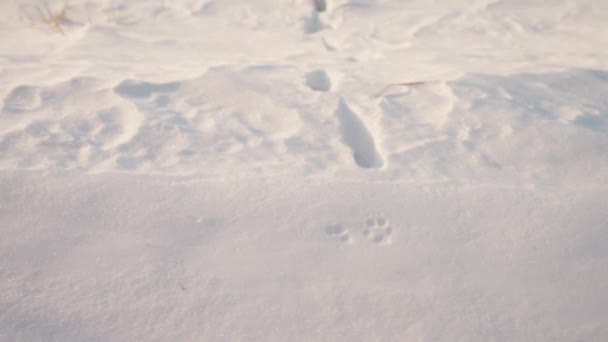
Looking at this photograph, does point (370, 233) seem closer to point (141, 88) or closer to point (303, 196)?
point (303, 196)

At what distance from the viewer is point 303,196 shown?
147 centimetres

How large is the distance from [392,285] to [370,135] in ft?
2.33

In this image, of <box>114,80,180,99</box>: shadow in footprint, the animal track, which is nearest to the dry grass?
<box>114,80,180,99</box>: shadow in footprint

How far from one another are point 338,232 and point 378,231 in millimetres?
130

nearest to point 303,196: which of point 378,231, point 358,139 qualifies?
point 378,231

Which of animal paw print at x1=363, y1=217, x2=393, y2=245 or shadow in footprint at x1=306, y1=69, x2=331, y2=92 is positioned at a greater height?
shadow in footprint at x1=306, y1=69, x2=331, y2=92

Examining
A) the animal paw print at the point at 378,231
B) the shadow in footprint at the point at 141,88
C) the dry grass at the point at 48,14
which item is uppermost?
the dry grass at the point at 48,14

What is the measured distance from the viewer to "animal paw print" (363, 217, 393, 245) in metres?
1.39

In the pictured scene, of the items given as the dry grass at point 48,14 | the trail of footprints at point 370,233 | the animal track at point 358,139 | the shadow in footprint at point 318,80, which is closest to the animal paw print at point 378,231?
the trail of footprints at point 370,233

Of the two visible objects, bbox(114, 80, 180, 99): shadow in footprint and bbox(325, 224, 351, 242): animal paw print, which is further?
bbox(114, 80, 180, 99): shadow in footprint

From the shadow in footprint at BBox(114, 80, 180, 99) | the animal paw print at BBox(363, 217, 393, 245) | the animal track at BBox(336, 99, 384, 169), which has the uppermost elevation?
the shadow in footprint at BBox(114, 80, 180, 99)

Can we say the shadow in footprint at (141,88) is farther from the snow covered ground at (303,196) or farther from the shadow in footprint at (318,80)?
the shadow in footprint at (318,80)

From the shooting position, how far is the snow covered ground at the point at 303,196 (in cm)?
123

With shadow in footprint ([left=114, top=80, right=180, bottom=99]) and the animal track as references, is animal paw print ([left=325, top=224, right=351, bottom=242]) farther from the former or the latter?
A: shadow in footprint ([left=114, top=80, right=180, bottom=99])
